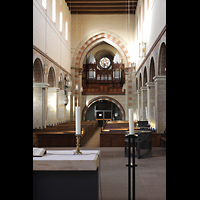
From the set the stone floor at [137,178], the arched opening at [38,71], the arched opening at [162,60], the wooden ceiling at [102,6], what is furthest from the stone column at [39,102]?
the wooden ceiling at [102,6]

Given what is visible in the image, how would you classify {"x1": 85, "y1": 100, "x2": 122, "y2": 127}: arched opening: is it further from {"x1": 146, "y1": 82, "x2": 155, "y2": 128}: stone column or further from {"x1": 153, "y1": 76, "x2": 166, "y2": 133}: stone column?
{"x1": 153, "y1": 76, "x2": 166, "y2": 133}: stone column

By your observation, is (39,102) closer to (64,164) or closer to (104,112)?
(64,164)

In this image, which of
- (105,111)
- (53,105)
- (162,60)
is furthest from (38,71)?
(105,111)

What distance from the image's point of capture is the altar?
265 centimetres

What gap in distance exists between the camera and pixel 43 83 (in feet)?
42.6

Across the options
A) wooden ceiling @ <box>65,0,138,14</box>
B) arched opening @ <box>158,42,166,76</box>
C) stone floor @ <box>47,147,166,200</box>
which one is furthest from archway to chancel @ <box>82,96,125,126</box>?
stone floor @ <box>47,147,166,200</box>

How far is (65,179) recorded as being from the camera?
270 cm

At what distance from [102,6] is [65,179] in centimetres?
1832

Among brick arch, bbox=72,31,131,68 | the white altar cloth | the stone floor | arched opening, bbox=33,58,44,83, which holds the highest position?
brick arch, bbox=72,31,131,68

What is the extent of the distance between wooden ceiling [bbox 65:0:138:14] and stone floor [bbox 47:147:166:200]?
46.2ft

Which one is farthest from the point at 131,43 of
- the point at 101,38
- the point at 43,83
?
the point at 43,83

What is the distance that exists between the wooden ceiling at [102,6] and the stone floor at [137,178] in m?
14.1
